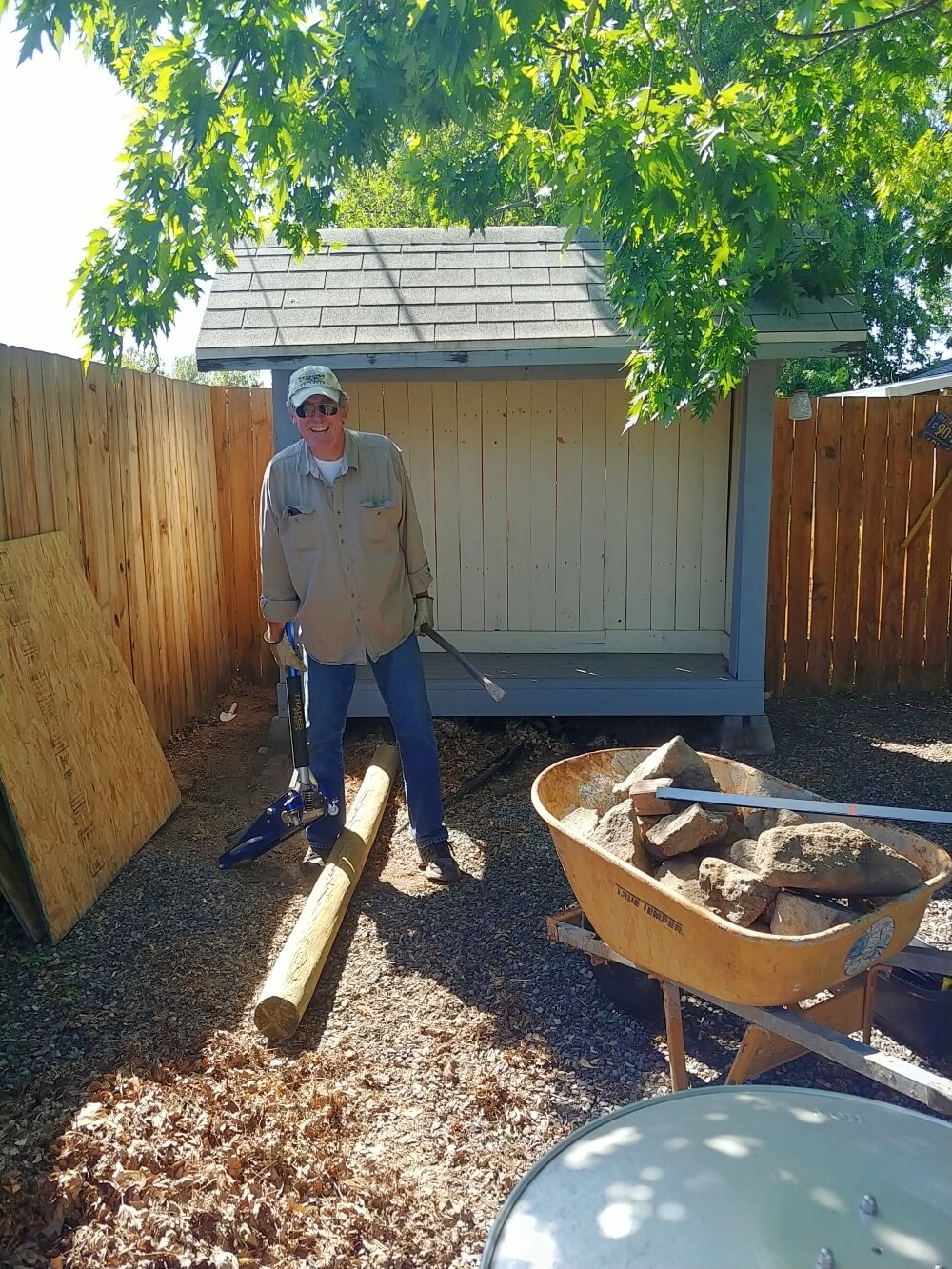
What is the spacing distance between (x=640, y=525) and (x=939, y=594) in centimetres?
255

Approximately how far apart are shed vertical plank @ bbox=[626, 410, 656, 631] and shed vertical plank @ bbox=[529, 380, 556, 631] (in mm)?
522

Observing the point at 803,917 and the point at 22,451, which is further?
the point at 22,451

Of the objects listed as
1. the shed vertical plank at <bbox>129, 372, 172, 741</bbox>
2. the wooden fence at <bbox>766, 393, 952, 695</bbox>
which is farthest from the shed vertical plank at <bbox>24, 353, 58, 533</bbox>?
the wooden fence at <bbox>766, 393, 952, 695</bbox>

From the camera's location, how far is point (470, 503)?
7.36 metres

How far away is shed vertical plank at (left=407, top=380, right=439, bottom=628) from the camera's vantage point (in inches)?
285

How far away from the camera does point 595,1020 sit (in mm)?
3482

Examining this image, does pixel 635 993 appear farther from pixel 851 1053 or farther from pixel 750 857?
pixel 851 1053

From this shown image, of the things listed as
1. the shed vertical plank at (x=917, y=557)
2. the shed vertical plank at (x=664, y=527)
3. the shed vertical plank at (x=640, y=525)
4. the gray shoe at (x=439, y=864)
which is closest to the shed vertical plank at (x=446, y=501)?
the shed vertical plank at (x=640, y=525)

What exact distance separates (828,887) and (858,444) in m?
5.95

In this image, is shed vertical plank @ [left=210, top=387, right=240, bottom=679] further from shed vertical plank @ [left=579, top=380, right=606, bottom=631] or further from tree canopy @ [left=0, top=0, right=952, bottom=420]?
tree canopy @ [left=0, top=0, right=952, bottom=420]

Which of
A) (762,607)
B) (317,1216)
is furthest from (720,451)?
(317,1216)

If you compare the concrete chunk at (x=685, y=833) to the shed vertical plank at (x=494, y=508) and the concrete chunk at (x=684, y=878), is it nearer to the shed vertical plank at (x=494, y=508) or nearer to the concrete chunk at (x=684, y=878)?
the concrete chunk at (x=684, y=878)

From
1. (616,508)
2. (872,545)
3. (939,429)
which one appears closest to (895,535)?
(872,545)

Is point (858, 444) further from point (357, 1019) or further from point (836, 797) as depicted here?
point (357, 1019)
